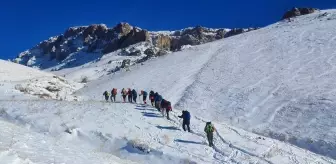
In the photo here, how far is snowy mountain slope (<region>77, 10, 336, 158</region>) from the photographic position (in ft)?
109

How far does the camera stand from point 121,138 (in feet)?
84.5

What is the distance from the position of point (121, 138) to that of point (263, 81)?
898 inches

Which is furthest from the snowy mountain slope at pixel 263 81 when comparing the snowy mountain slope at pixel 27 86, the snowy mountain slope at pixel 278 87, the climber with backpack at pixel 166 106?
the climber with backpack at pixel 166 106

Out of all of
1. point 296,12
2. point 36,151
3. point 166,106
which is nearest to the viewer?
point 36,151

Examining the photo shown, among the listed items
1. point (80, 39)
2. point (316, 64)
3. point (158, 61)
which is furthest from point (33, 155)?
point (80, 39)

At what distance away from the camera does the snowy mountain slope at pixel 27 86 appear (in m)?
46.6

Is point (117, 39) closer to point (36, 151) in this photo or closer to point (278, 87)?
point (278, 87)

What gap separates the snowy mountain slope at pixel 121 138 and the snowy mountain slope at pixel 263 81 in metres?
4.40

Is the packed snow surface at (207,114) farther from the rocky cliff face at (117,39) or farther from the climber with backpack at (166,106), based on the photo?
the rocky cliff face at (117,39)

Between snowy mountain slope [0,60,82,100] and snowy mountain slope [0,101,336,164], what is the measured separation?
14020 millimetres

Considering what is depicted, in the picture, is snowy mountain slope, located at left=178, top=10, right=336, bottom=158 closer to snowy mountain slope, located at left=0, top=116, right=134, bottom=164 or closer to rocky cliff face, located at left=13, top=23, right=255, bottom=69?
Result: snowy mountain slope, located at left=0, top=116, right=134, bottom=164

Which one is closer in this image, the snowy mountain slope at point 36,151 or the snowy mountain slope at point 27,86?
the snowy mountain slope at point 36,151

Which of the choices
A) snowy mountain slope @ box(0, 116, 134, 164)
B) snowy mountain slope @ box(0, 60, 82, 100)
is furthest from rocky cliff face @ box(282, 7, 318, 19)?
snowy mountain slope @ box(0, 116, 134, 164)

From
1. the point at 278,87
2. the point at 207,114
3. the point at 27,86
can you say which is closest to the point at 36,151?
the point at 207,114
